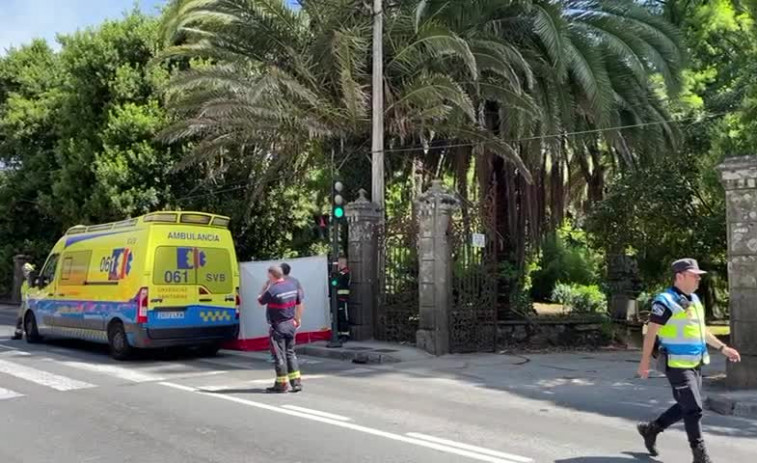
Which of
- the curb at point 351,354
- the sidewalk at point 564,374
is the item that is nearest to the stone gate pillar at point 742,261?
the sidewalk at point 564,374

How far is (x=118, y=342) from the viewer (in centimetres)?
1312

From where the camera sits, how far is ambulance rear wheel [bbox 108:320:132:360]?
1299 cm

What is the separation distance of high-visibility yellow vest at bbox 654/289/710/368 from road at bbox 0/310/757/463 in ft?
3.23

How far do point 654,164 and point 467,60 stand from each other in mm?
6559

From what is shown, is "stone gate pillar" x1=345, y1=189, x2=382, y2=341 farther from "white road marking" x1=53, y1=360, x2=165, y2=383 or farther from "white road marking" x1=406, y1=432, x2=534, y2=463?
"white road marking" x1=406, y1=432, x2=534, y2=463

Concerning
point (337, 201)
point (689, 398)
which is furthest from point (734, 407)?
point (337, 201)

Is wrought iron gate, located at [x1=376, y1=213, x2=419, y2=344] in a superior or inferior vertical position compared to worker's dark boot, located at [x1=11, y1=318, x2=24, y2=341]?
superior

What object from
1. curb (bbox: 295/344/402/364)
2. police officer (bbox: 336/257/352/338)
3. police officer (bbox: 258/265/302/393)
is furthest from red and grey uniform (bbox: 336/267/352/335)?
police officer (bbox: 258/265/302/393)

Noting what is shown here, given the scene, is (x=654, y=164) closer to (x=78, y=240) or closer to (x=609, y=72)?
(x=609, y=72)

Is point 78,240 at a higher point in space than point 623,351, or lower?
higher

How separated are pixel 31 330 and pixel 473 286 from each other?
31.1 ft

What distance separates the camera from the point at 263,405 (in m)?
8.80

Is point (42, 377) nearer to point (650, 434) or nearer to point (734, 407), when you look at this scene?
point (650, 434)

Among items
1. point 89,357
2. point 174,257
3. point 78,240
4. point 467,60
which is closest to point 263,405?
point 174,257
